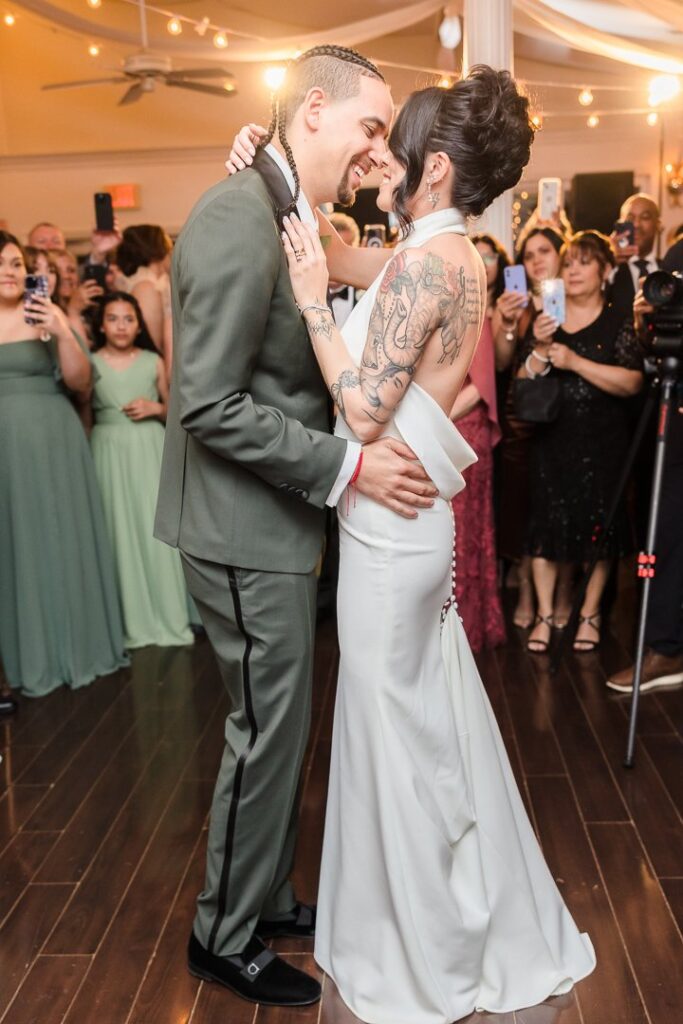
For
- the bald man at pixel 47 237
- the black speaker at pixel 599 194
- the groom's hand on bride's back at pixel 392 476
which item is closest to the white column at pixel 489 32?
the groom's hand on bride's back at pixel 392 476

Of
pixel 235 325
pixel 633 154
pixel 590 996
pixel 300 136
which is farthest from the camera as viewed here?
pixel 633 154

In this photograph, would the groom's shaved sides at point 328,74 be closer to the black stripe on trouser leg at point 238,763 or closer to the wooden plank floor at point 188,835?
the black stripe on trouser leg at point 238,763

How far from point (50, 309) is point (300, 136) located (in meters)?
2.17

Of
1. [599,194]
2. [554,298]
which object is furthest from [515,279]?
[599,194]

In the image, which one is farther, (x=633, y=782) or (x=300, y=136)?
(x=633, y=782)

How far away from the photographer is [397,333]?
1857 mm

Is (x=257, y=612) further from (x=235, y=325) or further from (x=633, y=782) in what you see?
(x=633, y=782)

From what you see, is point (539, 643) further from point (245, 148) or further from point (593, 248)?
point (245, 148)

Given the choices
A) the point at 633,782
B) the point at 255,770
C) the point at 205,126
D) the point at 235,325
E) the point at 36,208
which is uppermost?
the point at 205,126

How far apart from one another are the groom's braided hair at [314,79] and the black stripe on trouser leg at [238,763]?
0.75 m

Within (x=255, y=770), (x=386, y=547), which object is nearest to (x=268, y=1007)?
(x=255, y=770)

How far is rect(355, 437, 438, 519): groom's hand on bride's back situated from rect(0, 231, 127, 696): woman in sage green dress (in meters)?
2.31

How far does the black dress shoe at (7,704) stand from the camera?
3779 millimetres

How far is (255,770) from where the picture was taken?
2.06 m
